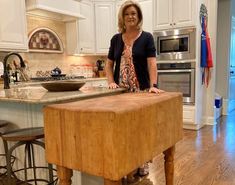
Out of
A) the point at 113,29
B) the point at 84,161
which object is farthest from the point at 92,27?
the point at 84,161

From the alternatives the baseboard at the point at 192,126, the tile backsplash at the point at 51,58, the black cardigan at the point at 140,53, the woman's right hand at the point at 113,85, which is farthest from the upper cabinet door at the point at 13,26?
the baseboard at the point at 192,126

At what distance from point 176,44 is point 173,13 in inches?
20.4

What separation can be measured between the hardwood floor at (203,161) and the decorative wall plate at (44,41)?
2.72m

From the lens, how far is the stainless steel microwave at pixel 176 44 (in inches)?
153

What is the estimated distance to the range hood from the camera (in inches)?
144

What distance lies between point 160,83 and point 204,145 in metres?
1.40

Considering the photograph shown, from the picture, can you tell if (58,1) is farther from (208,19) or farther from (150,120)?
(150,120)

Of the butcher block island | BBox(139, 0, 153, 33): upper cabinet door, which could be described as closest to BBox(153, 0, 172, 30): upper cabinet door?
BBox(139, 0, 153, 33): upper cabinet door

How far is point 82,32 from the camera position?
4.63m

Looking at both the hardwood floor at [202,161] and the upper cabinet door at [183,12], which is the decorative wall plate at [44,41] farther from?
the hardwood floor at [202,161]

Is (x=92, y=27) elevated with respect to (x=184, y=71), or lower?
elevated

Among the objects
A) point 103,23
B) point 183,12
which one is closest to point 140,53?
point 183,12

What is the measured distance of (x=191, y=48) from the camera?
153 inches

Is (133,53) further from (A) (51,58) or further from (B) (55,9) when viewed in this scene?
(A) (51,58)
